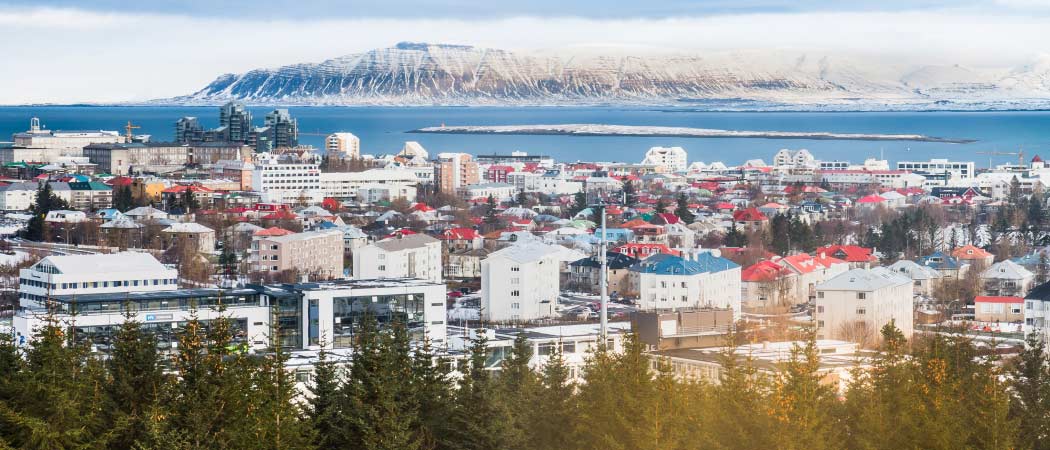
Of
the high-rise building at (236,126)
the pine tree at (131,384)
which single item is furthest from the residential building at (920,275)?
the high-rise building at (236,126)

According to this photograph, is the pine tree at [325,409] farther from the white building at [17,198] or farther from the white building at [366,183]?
the white building at [366,183]

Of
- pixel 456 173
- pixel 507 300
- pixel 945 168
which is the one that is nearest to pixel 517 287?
pixel 507 300

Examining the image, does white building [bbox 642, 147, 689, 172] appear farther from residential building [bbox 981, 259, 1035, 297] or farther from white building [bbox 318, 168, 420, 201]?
residential building [bbox 981, 259, 1035, 297]

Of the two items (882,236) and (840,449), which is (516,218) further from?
(840,449)

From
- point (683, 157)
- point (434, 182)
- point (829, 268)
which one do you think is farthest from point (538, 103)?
point (829, 268)

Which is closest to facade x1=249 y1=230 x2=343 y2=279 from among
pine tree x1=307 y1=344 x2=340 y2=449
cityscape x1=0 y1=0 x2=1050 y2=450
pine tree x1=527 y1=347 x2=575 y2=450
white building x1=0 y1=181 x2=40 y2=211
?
cityscape x1=0 y1=0 x2=1050 y2=450
